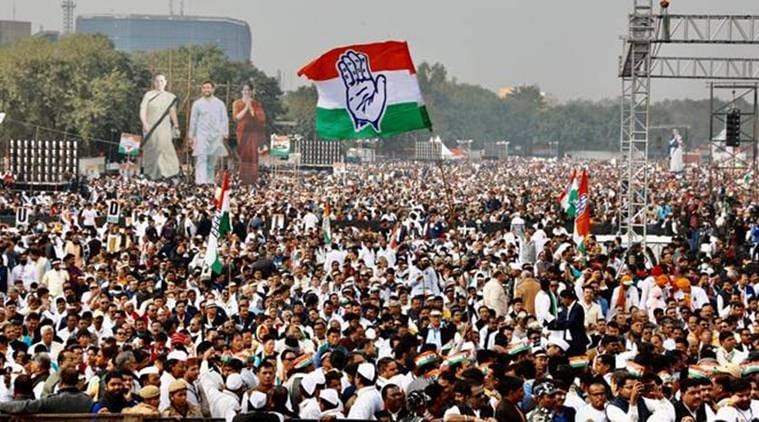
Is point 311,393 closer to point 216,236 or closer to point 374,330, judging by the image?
point 374,330

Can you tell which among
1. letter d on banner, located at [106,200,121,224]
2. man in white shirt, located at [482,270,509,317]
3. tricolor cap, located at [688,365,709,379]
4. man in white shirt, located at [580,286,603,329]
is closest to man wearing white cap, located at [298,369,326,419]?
tricolor cap, located at [688,365,709,379]

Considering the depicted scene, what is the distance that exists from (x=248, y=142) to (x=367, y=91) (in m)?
49.6

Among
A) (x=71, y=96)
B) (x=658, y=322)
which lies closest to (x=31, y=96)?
(x=71, y=96)

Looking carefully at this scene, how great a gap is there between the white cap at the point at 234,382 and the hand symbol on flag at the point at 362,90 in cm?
691

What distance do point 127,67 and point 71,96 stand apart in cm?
1299

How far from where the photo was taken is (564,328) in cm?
1642

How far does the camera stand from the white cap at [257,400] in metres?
11.1

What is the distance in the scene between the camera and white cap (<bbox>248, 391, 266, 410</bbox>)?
11.1 meters

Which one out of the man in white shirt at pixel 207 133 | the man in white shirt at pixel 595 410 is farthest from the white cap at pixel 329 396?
the man in white shirt at pixel 207 133

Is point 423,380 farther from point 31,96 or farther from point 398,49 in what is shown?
point 31,96

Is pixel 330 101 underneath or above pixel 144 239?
above

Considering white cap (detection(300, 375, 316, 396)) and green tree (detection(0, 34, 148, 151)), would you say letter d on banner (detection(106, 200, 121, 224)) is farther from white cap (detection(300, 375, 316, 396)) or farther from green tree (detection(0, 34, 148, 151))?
green tree (detection(0, 34, 148, 151))

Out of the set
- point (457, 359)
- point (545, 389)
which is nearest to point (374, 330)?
point (457, 359)

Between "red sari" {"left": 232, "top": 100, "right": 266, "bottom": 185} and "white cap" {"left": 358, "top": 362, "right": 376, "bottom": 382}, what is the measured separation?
55.0m
